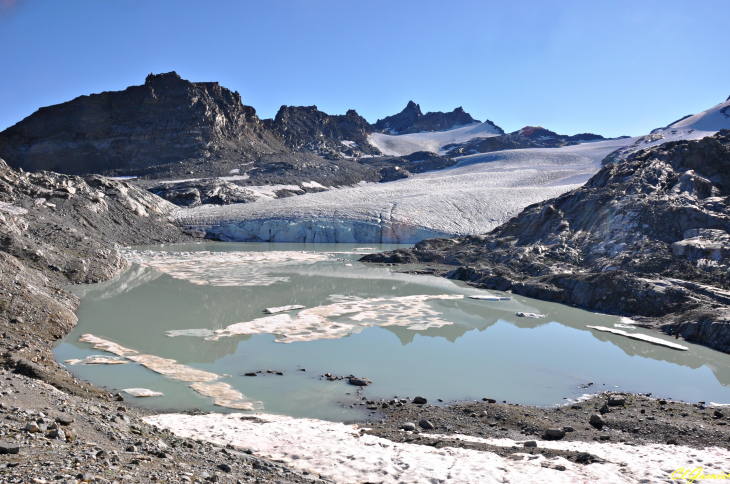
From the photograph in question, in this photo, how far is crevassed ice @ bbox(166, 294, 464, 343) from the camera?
442 inches

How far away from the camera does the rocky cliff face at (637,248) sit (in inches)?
547

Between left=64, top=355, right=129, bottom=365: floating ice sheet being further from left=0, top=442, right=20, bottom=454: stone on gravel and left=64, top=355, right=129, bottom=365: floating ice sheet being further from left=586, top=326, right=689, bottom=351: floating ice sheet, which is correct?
left=586, top=326, right=689, bottom=351: floating ice sheet

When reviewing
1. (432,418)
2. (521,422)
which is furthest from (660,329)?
(432,418)

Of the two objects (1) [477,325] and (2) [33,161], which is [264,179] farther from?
(1) [477,325]

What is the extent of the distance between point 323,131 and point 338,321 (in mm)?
103899

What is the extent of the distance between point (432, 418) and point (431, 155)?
91898mm

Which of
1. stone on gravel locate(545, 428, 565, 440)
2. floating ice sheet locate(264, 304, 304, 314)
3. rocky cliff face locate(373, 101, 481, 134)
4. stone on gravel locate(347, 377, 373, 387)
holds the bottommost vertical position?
stone on gravel locate(347, 377, 373, 387)

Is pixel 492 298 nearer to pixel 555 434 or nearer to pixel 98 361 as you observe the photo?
pixel 555 434

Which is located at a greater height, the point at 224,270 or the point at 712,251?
the point at 712,251

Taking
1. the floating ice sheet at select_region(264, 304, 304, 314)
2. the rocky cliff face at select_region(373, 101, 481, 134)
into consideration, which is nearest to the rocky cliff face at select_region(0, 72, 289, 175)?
the floating ice sheet at select_region(264, 304, 304, 314)

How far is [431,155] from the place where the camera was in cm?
9544

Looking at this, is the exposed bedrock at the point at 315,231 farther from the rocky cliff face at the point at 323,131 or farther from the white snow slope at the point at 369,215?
the rocky cliff face at the point at 323,131

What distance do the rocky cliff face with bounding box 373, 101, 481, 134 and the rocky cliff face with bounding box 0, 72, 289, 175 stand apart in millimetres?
90292

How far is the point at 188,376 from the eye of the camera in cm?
811
